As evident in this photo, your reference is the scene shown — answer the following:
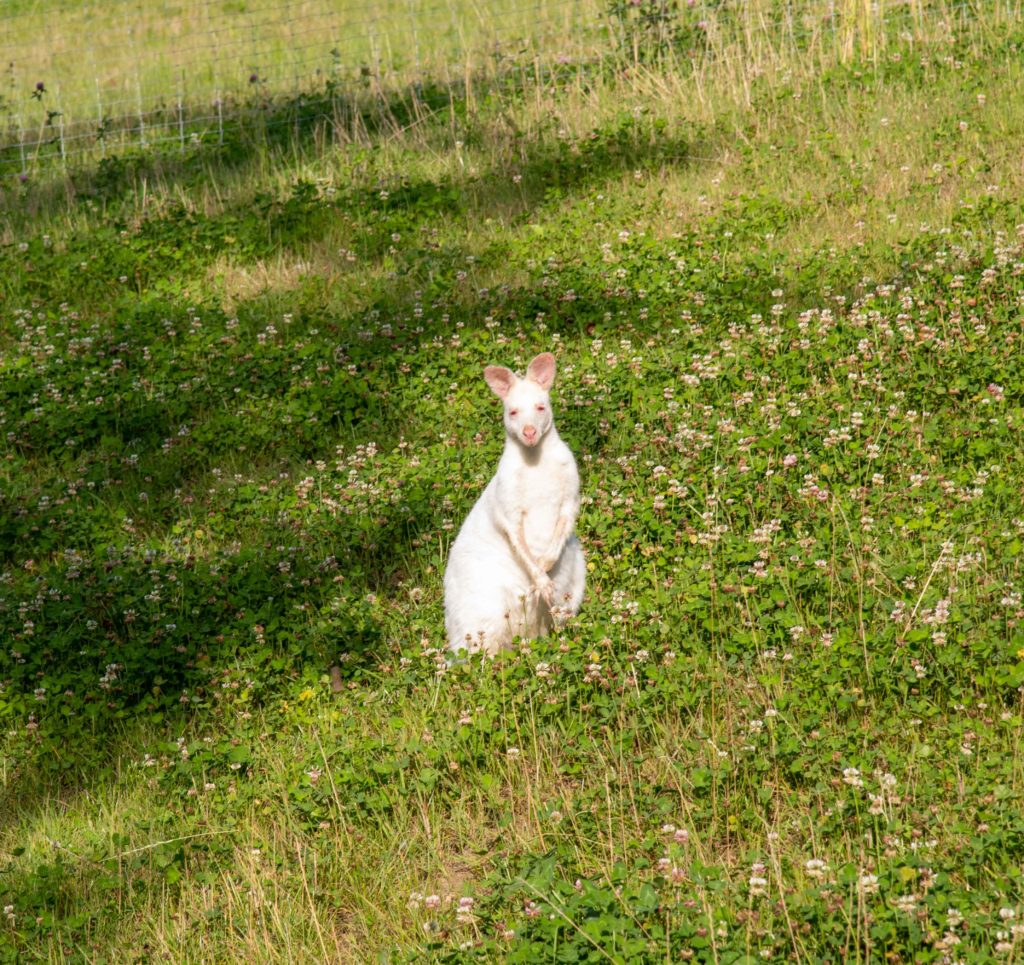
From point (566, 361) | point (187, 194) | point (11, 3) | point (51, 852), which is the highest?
point (11, 3)

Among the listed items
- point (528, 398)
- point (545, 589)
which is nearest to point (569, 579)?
point (545, 589)

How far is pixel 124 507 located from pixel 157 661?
240cm

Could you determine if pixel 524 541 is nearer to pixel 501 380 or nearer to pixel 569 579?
pixel 569 579

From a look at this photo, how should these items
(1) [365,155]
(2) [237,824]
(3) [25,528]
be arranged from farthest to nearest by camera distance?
(1) [365,155] < (3) [25,528] < (2) [237,824]

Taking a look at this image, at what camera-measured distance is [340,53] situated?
18234 mm

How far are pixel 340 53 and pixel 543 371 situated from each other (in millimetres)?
12903

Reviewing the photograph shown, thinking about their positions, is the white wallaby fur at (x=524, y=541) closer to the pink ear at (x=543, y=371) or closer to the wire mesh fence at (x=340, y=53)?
the pink ear at (x=543, y=371)

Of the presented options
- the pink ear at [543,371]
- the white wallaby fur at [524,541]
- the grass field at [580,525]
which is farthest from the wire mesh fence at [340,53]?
the white wallaby fur at [524,541]

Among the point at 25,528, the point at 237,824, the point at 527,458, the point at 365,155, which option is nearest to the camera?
the point at 237,824

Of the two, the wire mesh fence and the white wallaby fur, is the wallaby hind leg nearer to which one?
the white wallaby fur

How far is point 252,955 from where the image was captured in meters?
4.96

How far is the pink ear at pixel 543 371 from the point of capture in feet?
22.1

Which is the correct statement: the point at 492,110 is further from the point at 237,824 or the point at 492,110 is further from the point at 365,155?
the point at 237,824

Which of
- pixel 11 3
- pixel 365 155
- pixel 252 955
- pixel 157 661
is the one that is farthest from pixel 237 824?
pixel 11 3
